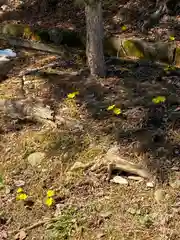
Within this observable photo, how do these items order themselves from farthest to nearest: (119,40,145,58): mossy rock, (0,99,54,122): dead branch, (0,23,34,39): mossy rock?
1. (0,23,34,39): mossy rock
2. (119,40,145,58): mossy rock
3. (0,99,54,122): dead branch

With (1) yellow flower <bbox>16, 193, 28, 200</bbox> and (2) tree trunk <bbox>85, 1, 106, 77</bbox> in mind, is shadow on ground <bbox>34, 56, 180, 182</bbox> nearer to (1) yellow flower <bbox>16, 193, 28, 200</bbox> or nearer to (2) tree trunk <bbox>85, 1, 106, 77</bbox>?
(2) tree trunk <bbox>85, 1, 106, 77</bbox>

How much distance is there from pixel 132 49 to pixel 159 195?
4.03 metres

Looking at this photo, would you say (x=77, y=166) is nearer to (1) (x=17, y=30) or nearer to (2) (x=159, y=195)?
(2) (x=159, y=195)

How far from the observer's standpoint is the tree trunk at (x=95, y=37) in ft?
17.0

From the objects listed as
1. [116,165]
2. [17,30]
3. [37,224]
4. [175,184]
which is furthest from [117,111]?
[17,30]

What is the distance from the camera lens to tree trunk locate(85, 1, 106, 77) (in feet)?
17.0

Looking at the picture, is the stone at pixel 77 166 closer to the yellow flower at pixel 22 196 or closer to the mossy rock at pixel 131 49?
the yellow flower at pixel 22 196

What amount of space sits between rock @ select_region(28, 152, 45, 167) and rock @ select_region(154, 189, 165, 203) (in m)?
1.45

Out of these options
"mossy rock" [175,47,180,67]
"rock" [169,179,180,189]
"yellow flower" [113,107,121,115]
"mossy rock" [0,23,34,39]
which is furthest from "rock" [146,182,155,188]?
"mossy rock" [0,23,34,39]

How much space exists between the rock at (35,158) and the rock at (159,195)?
145 centimetres

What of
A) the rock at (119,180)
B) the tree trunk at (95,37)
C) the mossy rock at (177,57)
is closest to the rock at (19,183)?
the rock at (119,180)

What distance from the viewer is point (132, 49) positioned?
6.96m

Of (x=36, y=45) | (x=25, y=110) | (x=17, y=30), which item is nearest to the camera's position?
(x=25, y=110)

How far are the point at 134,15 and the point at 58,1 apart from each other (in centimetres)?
229
